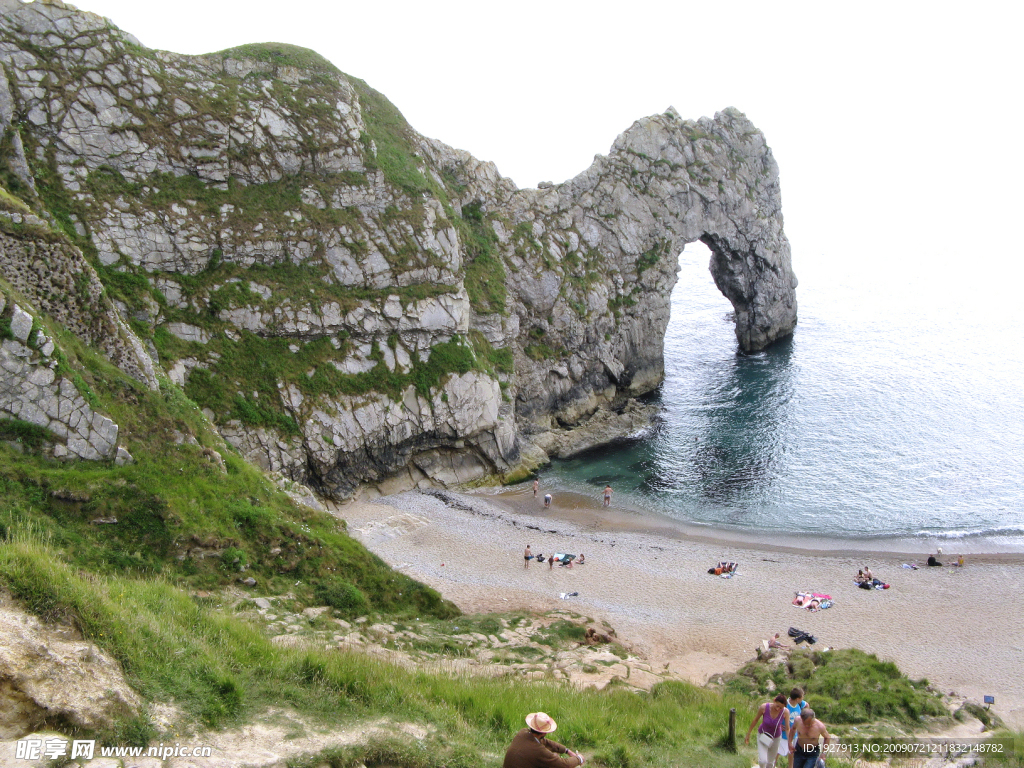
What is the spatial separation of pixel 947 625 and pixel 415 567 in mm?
26951

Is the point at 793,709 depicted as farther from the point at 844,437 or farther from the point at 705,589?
the point at 844,437

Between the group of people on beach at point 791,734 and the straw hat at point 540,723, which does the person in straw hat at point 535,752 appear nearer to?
the straw hat at point 540,723

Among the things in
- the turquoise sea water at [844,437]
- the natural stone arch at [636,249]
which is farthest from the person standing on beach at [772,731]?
the natural stone arch at [636,249]

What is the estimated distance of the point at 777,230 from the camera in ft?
255

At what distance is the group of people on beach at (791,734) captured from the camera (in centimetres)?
1155

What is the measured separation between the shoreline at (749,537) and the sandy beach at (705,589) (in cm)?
33

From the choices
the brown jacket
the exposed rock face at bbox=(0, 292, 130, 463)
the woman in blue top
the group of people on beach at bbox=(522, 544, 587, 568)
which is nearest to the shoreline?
the group of people on beach at bbox=(522, 544, 587, 568)

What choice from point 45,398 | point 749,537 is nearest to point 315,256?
point 45,398

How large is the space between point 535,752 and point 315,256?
1603 inches

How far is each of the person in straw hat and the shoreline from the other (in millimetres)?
34388

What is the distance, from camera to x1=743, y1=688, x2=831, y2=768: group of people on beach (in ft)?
37.9

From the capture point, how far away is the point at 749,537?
41938 mm

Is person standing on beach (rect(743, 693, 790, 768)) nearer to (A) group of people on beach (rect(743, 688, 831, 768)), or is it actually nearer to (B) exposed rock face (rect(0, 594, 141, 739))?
(A) group of people on beach (rect(743, 688, 831, 768))

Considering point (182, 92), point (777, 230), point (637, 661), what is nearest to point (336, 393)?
point (182, 92)
